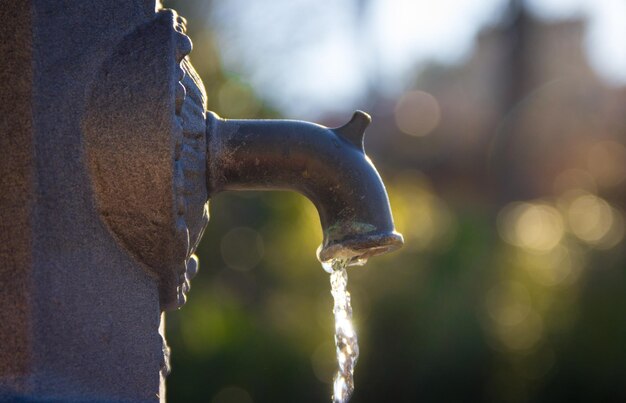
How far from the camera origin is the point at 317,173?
1775mm

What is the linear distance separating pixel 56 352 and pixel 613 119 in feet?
53.7

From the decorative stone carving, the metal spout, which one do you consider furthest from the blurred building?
the decorative stone carving

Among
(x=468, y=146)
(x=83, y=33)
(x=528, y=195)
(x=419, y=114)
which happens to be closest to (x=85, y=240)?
(x=83, y=33)

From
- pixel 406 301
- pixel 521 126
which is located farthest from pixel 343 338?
pixel 521 126

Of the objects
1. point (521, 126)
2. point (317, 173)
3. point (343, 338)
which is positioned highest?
point (521, 126)

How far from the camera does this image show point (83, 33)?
1641mm

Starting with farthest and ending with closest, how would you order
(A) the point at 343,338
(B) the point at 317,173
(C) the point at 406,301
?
(C) the point at 406,301, (A) the point at 343,338, (B) the point at 317,173

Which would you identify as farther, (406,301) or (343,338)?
(406,301)

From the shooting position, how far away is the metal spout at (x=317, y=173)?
174 centimetres

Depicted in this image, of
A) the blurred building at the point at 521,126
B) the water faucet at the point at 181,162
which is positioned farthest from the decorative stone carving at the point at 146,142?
the blurred building at the point at 521,126

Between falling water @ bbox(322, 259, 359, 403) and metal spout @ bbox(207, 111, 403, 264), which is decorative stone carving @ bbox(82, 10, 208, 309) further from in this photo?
falling water @ bbox(322, 259, 359, 403)

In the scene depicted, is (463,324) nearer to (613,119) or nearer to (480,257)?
(480,257)

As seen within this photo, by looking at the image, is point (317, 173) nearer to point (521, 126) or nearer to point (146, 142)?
point (146, 142)

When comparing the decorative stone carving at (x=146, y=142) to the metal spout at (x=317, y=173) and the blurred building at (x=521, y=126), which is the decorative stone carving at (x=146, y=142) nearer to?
the metal spout at (x=317, y=173)
